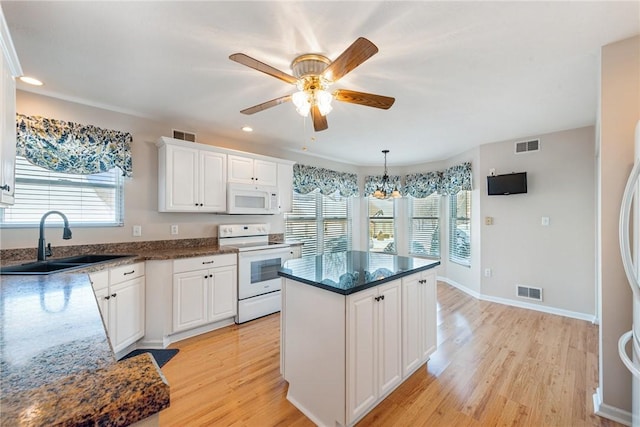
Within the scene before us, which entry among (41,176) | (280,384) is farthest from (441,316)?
(41,176)

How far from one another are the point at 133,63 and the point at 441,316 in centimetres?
417

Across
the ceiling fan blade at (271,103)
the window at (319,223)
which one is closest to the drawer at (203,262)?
the window at (319,223)

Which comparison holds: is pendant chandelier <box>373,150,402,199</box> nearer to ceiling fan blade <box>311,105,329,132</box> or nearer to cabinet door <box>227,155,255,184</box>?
cabinet door <box>227,155,255,184</box>

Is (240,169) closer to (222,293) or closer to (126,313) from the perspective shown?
(222,293)

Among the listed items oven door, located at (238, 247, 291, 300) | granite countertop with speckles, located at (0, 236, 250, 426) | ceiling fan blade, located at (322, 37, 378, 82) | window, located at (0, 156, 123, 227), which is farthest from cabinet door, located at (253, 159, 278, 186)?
granite countertop with speckles, located at (0, 236, 250, 426)

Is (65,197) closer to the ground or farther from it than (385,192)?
closer to the ground

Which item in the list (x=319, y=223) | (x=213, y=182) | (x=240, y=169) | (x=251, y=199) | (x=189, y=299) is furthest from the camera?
(x=319, y=223)

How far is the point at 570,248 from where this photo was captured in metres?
3.51

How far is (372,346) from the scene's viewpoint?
180 centimetres

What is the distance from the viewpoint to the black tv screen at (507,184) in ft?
12.3

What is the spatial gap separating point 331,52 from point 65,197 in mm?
2873

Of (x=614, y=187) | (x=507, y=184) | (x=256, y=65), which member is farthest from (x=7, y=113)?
(x=507, y=184)

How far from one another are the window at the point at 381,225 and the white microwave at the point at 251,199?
8.56 ft

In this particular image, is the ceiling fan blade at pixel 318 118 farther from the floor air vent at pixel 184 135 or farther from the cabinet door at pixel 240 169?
the floor air vent at pixel 184 135
